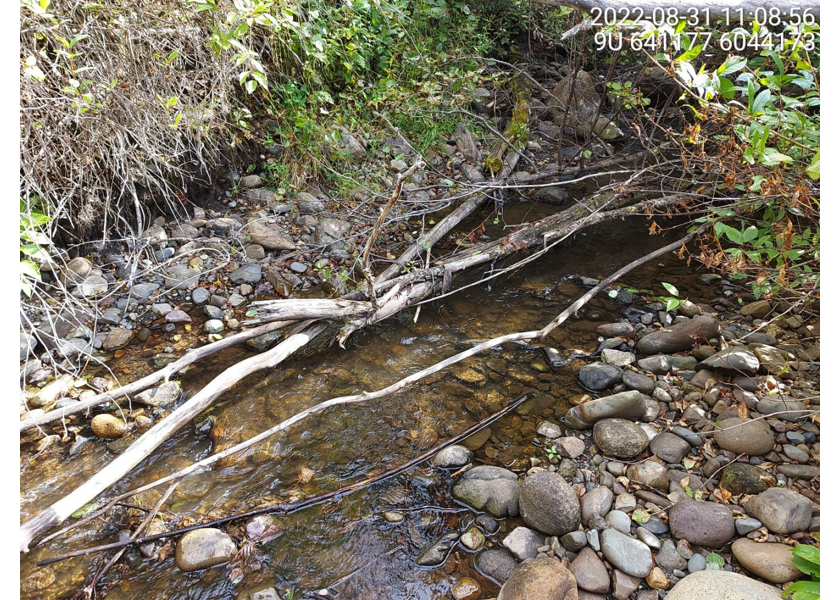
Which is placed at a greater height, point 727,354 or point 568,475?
point 727,354

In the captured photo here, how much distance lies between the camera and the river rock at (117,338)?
3.92 metres

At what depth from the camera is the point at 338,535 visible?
8.64ft

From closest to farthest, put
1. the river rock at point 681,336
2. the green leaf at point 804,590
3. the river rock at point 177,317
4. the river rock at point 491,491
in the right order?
the green leaf at point 804,590
the river rock at point 491,491
the river rock at point 681,336
the river rock at point 177,317

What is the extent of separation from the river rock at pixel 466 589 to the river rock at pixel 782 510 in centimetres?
137

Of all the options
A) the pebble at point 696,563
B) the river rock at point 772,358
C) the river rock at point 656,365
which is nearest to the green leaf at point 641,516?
the pebble at point 696,563

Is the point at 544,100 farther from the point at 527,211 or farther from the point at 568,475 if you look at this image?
the point at 568,475

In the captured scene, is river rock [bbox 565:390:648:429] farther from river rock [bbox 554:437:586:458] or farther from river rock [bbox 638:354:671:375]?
river rock [bbox 638:354:671:375]

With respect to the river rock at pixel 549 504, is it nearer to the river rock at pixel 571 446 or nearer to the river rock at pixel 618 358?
the river rock at pixel 571 446

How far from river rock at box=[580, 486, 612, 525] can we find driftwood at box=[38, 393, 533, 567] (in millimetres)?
779

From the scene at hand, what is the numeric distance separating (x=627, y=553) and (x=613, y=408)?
894 millimetres

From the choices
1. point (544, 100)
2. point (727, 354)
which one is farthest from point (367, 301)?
point (544, 100)

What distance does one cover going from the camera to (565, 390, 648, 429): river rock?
9.99 feet

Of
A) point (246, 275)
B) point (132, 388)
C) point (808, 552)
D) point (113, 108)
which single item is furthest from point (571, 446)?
point (113, 108)

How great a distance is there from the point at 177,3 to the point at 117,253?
2176 mm
